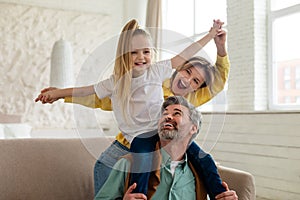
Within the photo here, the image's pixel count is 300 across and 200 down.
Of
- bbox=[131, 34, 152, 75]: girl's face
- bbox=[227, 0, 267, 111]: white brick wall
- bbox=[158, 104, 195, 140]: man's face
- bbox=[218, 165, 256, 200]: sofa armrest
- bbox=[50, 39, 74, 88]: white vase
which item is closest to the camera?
bbox=[131, 34, 152, 75]: girl's face

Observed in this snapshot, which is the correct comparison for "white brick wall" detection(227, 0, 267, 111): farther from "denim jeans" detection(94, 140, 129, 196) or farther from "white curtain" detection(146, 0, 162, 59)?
"denim jeans" detection(94, 140, 129, 196)

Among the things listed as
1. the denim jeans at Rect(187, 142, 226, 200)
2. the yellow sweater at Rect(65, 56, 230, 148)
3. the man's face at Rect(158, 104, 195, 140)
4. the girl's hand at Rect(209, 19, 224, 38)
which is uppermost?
the girl's hand at Rect(209, 19, 224, 38)

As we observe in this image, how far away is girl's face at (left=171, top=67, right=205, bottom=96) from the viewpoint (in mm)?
1681

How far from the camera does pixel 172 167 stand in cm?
188

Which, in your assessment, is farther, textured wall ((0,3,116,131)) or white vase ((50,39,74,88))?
textured wall ((0,3,116,131))

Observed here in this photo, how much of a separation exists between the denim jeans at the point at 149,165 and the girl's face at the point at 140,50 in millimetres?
291

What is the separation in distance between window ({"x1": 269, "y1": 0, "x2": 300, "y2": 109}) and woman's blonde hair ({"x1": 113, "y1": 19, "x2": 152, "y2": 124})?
285 centimetres

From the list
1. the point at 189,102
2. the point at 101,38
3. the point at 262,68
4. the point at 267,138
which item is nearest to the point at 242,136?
the point at 267,138

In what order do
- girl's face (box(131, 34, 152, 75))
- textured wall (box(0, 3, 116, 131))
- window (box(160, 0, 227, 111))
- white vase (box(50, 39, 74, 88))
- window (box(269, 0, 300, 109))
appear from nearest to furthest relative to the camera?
girl's face (box(131, 34, 152, 75)) < window (box(269, 0, 300, 109)) < window (box(160, 0, 227, 111)) < white vase (box(50, 39, 74, 88)) < textured wall (box(0, 3, 116, 131))

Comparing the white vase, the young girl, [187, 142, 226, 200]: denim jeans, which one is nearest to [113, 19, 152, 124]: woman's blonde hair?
the young girl

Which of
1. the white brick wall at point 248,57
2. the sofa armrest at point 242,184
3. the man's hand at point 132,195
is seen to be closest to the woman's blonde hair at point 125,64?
the man's hand at point 132,195

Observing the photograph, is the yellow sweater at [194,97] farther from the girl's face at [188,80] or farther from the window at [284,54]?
the window at [284,54]

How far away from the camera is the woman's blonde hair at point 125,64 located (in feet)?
5.24

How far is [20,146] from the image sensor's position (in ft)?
8.04
